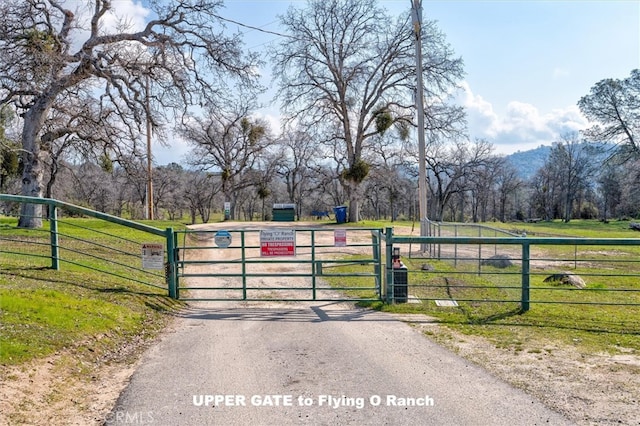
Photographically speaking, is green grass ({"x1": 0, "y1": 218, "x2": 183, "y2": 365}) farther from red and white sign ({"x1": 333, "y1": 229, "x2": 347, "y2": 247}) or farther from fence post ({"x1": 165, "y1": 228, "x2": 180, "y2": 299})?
red and white sign ({"x1": 333, "y1": 229, "x2": 347, "y2": 247})

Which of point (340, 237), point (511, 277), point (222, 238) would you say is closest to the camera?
point (222, 238)

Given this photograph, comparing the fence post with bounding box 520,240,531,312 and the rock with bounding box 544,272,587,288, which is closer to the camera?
the fence post with bounding box 520,240,531,312

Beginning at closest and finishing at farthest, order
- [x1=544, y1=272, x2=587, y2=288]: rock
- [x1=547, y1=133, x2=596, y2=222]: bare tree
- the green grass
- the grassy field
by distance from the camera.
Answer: the green grass < the grassy field < [x1=544, y1=272, x2=587, y2=288]: rock < [x1=547, y1=133, x2=596, y2=222]: bare tree

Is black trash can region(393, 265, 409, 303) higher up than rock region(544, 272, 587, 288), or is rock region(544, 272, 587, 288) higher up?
black trash can region(393, 265, 409, 303)

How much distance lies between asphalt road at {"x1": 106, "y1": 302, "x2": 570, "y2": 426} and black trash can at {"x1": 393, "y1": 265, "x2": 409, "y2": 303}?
1.66 meters

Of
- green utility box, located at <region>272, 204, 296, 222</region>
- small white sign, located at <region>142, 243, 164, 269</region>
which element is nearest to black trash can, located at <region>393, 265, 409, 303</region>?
small white sign, located at <region>142, 243, 164, 269</region>

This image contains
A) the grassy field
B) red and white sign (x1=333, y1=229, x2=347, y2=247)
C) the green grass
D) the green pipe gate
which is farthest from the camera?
red and white sign (x1=333, y1=229, x2=347, y2=247)

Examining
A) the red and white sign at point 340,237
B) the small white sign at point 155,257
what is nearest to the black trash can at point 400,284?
the red and white sign at point 340,237

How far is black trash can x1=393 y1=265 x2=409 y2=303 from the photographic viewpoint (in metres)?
10.1

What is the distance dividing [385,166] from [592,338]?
3743 cm

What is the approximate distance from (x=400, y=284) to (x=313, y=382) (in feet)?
15.0

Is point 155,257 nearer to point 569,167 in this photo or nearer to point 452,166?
point 452,166

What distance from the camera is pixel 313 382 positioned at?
582 centimetres

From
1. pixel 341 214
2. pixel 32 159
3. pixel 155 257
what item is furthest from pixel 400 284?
pixel 341 214
